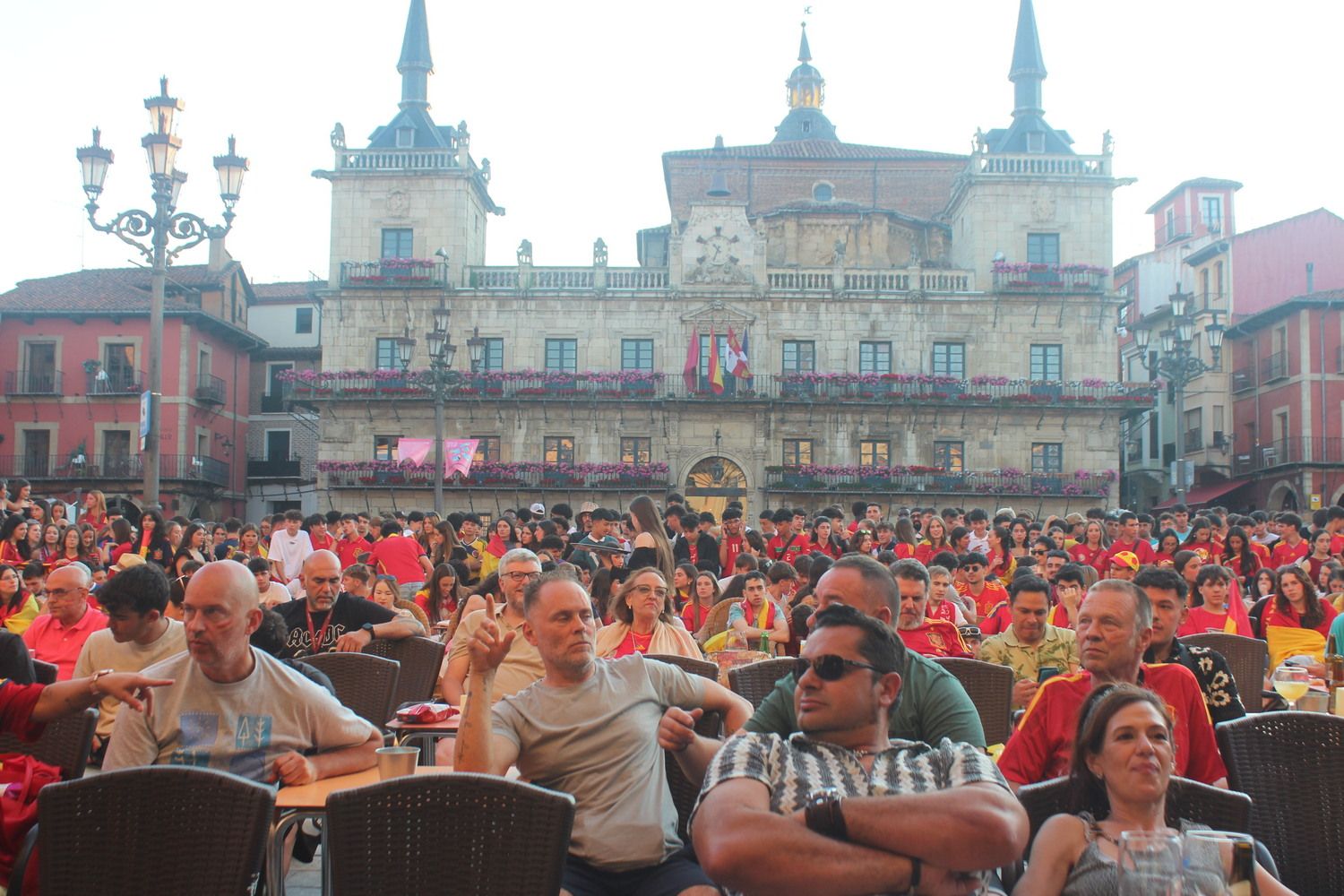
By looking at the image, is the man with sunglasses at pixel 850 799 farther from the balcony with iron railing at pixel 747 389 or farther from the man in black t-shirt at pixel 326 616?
the balcony with iron railing at pixel 747 389

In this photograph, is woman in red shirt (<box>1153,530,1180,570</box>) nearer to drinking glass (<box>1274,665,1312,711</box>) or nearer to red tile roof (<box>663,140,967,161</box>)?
drinking glass (<box>1274,665,1312,711</box>)

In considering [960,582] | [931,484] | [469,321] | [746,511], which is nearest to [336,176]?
[469,321]

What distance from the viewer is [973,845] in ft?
9.90

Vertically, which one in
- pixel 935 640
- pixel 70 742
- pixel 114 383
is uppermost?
pixel 114 383

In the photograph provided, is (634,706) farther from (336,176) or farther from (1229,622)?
(336,176)

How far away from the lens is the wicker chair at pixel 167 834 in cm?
348

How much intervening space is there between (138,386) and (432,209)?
13.5 meters

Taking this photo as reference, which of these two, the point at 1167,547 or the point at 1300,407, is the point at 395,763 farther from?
the point at 1300,407

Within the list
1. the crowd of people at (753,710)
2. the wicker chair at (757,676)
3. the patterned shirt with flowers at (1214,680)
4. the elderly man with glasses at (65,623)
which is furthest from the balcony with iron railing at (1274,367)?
the elderly man with glasses at (65,623)

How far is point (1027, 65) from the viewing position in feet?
136

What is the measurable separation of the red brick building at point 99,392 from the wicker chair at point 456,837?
40.6 m

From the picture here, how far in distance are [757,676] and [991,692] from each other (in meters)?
1.28

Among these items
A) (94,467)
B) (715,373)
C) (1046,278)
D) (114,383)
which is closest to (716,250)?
(715,373)

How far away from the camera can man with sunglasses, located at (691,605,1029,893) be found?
9.92 ft
